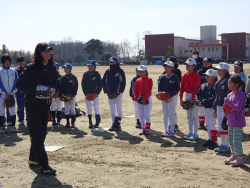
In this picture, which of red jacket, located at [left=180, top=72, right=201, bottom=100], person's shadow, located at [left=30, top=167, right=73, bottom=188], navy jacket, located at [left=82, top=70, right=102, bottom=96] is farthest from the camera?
navy jacket, located at [left=82, top=70, right=102, bottom=96]

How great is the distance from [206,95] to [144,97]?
82.3 inches

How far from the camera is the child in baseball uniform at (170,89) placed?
8.44 m

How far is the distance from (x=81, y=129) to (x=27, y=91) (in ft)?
14.7

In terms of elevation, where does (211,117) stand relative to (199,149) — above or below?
above

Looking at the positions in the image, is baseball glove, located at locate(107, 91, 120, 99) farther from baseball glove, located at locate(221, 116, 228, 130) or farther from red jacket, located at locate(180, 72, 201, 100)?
baseball glove, located at locate(221, 116, 228, 130)

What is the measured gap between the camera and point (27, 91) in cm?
562

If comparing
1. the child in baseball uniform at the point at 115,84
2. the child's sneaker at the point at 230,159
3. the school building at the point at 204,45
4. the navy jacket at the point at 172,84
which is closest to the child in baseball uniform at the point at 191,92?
the navy jacket at the point at 172,84

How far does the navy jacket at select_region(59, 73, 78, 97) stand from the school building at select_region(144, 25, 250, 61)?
255 ft

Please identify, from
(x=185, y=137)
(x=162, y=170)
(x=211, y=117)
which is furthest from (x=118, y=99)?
(x=162, y=170)

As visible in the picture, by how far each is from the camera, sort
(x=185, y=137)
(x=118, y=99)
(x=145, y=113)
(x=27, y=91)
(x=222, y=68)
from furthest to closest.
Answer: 1. (x=118, y=99)
2. (x=145, y=113)
3. (x=185, y=137)
4. (x=222, y=68)
5. (x=27, y=91)

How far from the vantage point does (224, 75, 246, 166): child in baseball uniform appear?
5911 mm

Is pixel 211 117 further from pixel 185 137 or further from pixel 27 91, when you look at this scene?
pixel 27 91

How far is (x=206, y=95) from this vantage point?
739 cm

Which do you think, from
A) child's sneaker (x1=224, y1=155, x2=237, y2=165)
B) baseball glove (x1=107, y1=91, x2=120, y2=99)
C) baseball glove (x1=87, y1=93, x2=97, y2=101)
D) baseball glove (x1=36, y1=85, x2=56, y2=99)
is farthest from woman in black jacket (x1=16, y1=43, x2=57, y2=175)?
baseball glove (x1=87, y1=93, x2=97, y2=101)
